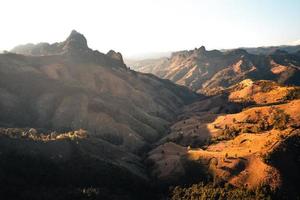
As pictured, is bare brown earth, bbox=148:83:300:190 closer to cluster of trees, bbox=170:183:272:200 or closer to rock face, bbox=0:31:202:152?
cluster of trees, bbox=170:183:272:200

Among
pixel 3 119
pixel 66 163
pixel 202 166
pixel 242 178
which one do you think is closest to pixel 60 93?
pixel 3 119

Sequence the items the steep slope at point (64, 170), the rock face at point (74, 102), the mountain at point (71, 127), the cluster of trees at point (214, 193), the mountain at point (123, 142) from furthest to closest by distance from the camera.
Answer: the rock face at point (74, 102) → the mountain at point (123, 142) → the mountain at point (71, 127) → the cluster of trees at point (214, 193) → the steep slope at point (64, 170)

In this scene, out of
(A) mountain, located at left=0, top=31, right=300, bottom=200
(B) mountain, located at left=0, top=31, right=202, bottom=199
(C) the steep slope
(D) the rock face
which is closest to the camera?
(C) the steep slope

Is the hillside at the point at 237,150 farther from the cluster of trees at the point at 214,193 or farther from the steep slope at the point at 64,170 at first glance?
the steep slope at the point at 64,170

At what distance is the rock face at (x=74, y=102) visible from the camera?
437 feet

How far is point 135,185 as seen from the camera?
95312 mm

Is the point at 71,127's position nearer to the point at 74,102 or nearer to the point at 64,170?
the point at 74,102

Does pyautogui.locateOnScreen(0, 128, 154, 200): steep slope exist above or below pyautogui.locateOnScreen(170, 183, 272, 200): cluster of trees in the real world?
above

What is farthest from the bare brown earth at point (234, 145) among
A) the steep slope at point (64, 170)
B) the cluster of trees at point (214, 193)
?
the steep slope at point (64, 170)

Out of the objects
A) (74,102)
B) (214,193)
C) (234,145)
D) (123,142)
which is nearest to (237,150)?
(234,145)

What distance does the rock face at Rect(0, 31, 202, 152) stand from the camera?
133 m

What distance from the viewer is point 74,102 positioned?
14350 centimetres

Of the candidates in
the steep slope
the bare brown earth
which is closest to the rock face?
the bare brown earth

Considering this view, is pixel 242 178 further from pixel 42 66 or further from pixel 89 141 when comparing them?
pixel 42 66
